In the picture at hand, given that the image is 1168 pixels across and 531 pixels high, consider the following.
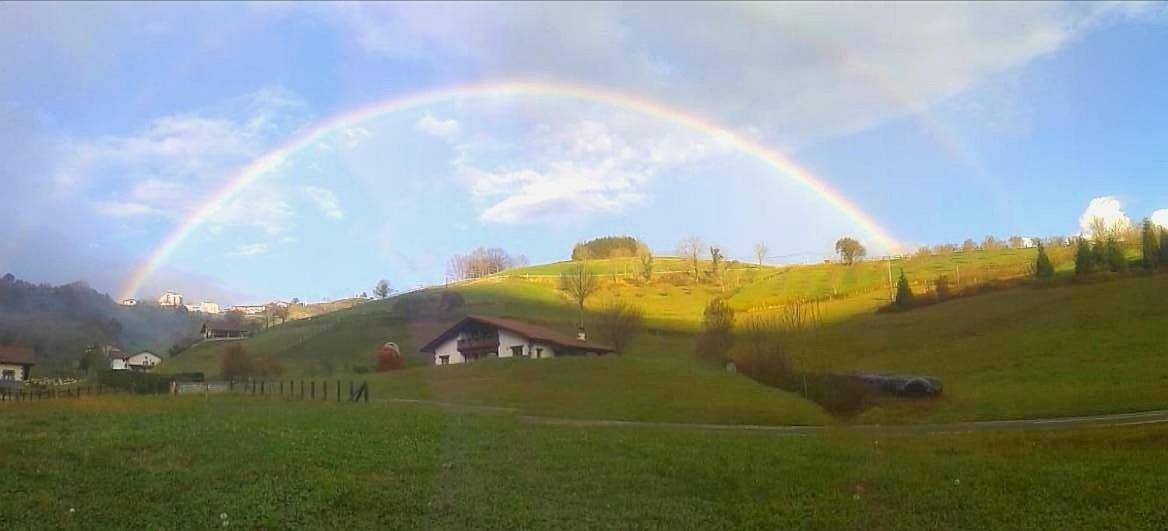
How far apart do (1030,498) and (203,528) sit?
1131 centimetres

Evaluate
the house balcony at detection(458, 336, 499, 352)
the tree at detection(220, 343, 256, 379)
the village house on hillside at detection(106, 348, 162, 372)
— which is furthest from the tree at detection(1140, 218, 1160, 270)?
the village house on hillside at detection(106, 348, 162, 372)

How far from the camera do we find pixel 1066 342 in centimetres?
6103

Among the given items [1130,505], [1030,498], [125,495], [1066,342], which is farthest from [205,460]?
[1066,342]

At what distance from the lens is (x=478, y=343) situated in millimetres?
80562

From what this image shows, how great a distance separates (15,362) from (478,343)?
53378 millimetres

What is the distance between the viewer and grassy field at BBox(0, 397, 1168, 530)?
11195mm

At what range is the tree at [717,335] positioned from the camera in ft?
234

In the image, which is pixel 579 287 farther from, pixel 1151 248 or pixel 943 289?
pixel 1151 248

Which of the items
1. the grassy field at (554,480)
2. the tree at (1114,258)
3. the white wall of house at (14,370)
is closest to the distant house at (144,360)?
the white wall of house at (14,370)

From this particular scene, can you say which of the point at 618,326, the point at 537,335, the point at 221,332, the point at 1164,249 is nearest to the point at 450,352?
the point at 537,335

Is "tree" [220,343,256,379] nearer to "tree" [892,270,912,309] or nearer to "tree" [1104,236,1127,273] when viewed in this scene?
"tree" [892,270,912,309]

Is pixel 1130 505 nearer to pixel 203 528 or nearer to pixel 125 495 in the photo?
pixel 203 528

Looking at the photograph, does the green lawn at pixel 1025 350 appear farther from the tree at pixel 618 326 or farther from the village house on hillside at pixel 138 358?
the village house on hillside at pixel 138 358

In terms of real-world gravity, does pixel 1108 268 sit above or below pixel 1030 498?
above
